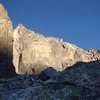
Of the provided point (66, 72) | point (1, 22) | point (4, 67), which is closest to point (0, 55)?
point (4, 67)

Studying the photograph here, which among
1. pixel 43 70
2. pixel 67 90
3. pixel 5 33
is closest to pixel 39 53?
pixel 5 33

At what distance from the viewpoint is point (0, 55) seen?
170 feet

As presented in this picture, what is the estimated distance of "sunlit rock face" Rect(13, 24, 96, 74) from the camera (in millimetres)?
126875

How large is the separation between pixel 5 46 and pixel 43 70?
24530 mm

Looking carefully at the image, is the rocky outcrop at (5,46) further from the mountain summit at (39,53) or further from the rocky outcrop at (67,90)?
the mountain summit at (39,53)

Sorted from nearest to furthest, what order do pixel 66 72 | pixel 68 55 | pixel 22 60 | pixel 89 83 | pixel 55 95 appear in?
1. pixel 55 95
2. pixel 89 83
3. pixel 66 72
4. pixel 22 60
5. pixel 68 55

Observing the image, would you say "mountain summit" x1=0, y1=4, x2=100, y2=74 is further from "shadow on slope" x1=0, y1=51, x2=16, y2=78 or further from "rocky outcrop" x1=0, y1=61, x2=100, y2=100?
"rocky outcrop" x1=0, y1=61, x2=100, y2=100

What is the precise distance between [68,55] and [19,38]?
31.3 meters

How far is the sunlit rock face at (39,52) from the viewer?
127 meters

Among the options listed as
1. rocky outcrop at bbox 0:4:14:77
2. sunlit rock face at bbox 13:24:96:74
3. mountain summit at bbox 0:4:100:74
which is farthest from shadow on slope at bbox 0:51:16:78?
sunlit rock face at bbox 13:24:96:74

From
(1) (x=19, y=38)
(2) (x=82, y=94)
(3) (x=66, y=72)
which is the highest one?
(1) (x=19, y=38)

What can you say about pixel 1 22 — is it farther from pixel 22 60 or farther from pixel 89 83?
pixel 22 60

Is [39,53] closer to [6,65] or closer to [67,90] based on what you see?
[6,65]

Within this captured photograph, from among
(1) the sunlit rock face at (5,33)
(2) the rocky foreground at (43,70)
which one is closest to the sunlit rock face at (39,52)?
(2) the rocky foreground at (43,70)
